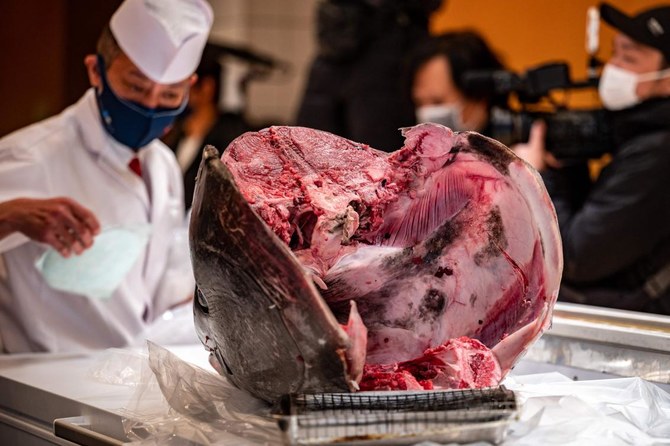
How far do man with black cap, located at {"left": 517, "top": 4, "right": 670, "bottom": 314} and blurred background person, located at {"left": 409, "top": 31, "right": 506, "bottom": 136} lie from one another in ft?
2.25

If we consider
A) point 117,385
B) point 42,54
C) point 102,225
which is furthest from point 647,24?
point 42,54

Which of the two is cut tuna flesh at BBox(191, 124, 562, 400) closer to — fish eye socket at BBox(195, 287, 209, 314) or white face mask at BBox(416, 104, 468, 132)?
fish eye socket at BBox(195, 287, 209, 314)

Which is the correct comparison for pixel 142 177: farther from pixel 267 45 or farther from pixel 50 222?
pixel 267 45

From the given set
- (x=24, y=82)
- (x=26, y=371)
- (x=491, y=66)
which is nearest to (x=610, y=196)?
(x=491, y=66)

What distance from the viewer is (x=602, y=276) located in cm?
284

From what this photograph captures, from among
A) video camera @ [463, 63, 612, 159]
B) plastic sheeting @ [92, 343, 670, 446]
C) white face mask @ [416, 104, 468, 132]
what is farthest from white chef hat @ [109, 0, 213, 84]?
white face mask @ [416, 104, 468, 132]

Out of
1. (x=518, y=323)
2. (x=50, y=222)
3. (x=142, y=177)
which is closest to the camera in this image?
(x=518, y=323)

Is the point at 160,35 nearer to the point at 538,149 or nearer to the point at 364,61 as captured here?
the point at 538,149

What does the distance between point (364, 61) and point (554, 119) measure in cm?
128

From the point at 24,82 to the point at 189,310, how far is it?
2.05m

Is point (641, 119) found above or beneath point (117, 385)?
above

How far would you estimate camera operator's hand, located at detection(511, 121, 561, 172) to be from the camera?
3097mm

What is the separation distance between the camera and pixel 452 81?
3.65 meters

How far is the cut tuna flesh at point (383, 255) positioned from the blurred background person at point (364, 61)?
8.03 ft
